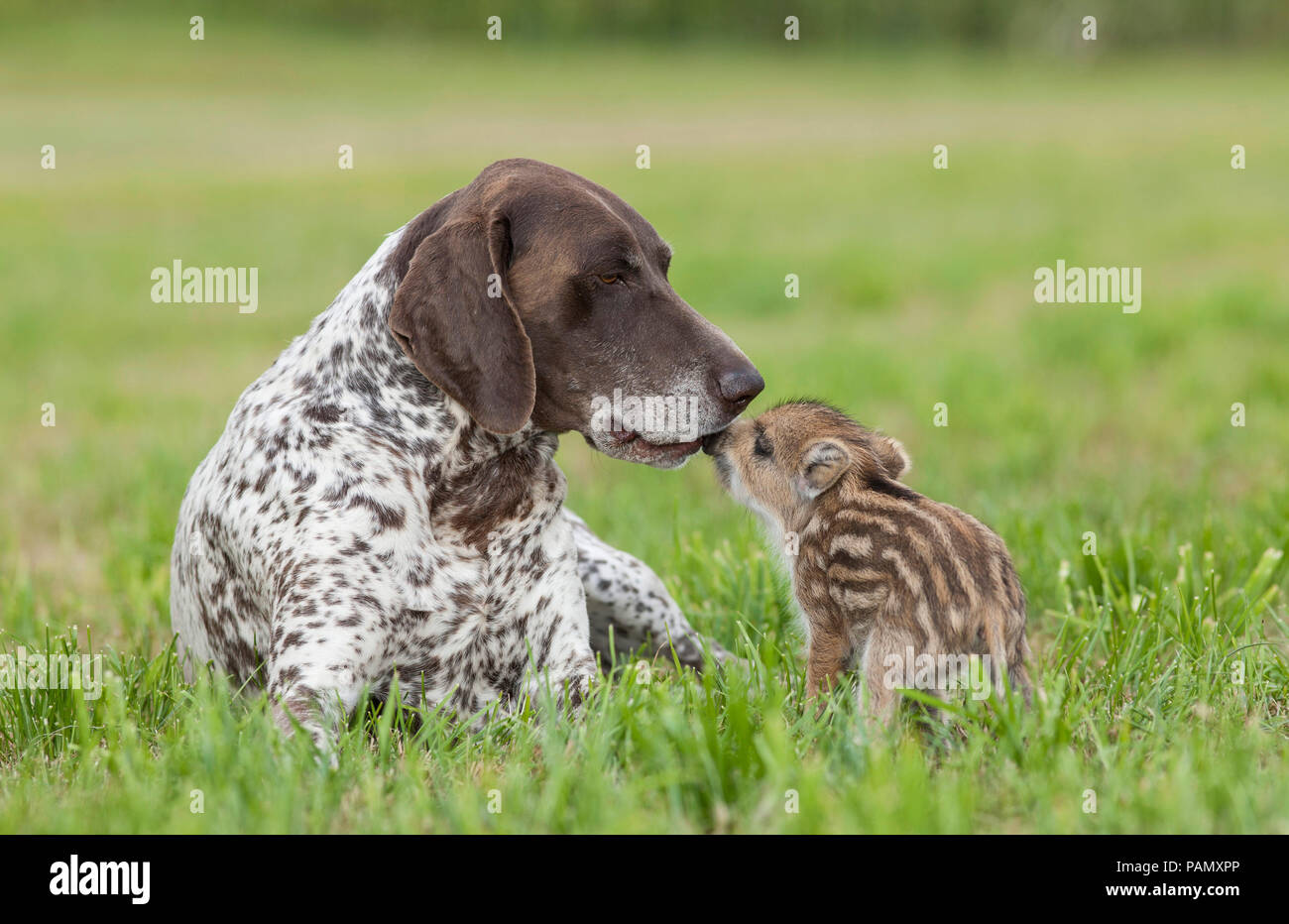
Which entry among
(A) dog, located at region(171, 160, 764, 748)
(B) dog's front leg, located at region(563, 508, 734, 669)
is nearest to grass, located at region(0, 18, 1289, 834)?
(B) dog's front leg, located at region(563, 508, 734, 669)

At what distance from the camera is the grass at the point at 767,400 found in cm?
361

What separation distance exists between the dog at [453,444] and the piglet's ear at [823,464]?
0.32 m

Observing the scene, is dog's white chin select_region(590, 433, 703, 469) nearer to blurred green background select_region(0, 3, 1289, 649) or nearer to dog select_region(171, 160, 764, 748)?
dog select_region(171, 160, 764, 748)

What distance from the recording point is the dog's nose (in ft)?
15.0

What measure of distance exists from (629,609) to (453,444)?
135 cm

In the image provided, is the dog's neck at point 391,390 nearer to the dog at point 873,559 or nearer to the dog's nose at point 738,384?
the dog's nose at point 738,384

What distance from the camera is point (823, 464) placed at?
15.6 feet

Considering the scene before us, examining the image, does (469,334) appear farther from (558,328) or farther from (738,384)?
(738,384)

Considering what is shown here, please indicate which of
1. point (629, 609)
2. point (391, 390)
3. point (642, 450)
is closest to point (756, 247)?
point (629, 609)

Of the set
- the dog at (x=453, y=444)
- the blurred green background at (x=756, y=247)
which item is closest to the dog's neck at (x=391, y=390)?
the dog at (x=453, y=444)

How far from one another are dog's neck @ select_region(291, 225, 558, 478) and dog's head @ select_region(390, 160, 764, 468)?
0.44 feet

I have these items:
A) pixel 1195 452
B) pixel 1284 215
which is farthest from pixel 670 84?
pixel 1195 452
